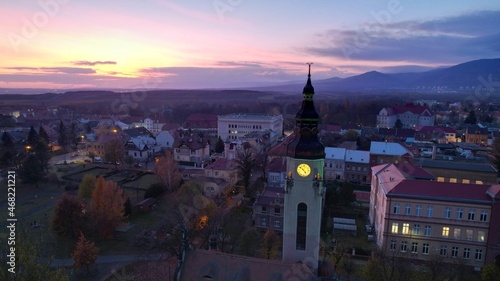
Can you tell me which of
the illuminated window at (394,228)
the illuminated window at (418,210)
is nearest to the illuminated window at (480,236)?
the illuminated window at (418,210)

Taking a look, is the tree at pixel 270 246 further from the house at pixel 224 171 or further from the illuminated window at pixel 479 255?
the house at pixel 224 171

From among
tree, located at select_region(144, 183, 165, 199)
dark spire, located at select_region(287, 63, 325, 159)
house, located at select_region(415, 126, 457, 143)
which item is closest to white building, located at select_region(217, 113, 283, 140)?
house, located at select_region(415, 126, 457, 143)

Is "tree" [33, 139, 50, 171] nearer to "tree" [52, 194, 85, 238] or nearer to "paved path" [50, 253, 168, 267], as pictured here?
"tree" [52, 194, 85, 238]

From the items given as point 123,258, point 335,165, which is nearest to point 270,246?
point 123,258

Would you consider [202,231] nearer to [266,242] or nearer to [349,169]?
[266,242]

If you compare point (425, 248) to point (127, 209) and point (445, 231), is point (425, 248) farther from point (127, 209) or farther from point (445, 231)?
point (127, 209)
